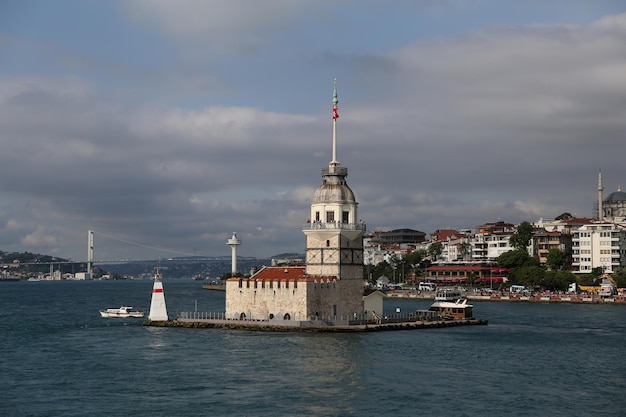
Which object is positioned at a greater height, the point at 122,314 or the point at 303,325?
the point at 303,325

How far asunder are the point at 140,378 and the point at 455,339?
2862 cm

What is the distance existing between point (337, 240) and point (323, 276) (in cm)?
320

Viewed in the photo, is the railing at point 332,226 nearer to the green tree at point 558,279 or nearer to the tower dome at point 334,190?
the tower dome at point 334,190

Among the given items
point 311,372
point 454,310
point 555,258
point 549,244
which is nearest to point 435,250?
point 549,244

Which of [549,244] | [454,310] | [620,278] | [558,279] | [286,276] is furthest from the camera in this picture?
[549,244]

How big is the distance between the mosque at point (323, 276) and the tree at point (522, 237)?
307ft

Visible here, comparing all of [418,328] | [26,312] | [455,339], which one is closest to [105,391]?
[455,339]

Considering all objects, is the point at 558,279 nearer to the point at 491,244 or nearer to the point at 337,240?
the point at 491,244

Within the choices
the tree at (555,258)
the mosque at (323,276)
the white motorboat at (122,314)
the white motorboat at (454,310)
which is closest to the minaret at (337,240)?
the mosque at (323,276)

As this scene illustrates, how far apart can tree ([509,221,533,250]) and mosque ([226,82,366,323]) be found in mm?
93720

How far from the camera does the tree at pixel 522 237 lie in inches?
6496

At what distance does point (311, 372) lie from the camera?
52406 millimetres

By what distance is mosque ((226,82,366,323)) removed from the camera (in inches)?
2894

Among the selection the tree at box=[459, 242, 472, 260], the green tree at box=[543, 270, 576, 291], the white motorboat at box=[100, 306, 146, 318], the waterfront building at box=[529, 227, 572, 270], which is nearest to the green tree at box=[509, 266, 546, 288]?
the green tree at box=[543, 270, 576, 291]
